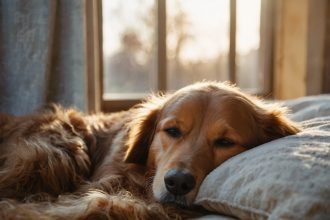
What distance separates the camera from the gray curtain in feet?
7.95

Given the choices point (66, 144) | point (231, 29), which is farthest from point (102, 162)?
point (231, 29)

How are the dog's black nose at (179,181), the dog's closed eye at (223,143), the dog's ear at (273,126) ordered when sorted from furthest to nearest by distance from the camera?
the dog's ear at (273,126)
the dog's closed eye at (223,143)
the dog's black nose at (179,181)

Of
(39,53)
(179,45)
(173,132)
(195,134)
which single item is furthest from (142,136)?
(179,45)

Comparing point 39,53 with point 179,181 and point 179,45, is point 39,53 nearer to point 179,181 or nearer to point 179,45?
point 179,45

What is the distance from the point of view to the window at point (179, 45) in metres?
3.17

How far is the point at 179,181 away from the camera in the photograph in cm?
135

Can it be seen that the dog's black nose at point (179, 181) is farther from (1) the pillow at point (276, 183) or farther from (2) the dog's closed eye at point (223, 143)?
(2) the dog's closed eye at point (223, 143)

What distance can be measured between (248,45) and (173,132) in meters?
2.12

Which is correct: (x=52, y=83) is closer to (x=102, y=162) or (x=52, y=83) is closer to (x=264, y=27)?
(x=102, y=162)

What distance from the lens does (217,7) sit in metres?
3.35

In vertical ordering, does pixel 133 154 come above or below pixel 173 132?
below

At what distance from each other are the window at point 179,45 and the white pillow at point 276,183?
1.87m

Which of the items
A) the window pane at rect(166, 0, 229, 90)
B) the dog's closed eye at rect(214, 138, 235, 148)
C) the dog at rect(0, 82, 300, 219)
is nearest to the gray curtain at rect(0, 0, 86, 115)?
the dog at rect(0, 82, 300, 219)

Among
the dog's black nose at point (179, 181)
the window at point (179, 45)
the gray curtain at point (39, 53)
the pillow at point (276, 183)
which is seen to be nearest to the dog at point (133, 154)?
the dog's black nose at point (179, 181)
